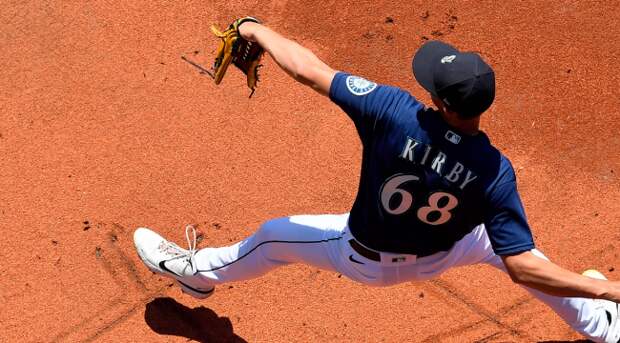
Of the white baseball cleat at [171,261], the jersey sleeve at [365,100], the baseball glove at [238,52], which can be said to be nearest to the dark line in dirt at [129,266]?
the white baseball cleat at [171,261]

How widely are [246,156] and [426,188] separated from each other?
242 cm

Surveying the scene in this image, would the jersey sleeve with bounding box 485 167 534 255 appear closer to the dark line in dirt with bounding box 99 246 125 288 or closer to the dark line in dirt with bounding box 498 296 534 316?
the dark line in dirt with bounding box 498 296 534 316

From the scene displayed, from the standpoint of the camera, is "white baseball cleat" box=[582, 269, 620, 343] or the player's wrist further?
"white baseball cleat" box=[582, 269, 620, 343]

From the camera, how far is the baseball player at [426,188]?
3377 millimetres

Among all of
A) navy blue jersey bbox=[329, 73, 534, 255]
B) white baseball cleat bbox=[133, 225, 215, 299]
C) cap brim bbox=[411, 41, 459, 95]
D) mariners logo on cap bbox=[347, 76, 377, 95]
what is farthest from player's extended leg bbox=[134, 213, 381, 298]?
cap brim bbox=[411, 41, 459, 95]

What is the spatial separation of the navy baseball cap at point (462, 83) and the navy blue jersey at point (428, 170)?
0.49 feet

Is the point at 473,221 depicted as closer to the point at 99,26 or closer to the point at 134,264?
the point at 134,264

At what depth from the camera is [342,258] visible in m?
4.04

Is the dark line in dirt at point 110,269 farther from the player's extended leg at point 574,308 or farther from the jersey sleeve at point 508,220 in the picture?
the jersey sleeve at point 508,220

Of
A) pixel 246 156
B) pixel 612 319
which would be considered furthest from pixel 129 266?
pixel 612 319

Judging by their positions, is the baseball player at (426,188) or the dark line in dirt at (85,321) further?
the dark line in dirt at (85,321)

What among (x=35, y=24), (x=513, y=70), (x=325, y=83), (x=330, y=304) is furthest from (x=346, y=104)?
(x=35, y=24)

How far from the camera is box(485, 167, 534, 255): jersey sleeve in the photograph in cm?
340

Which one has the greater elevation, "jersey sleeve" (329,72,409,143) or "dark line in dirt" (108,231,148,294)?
"jersey sleeve" (329,72,409,143)
